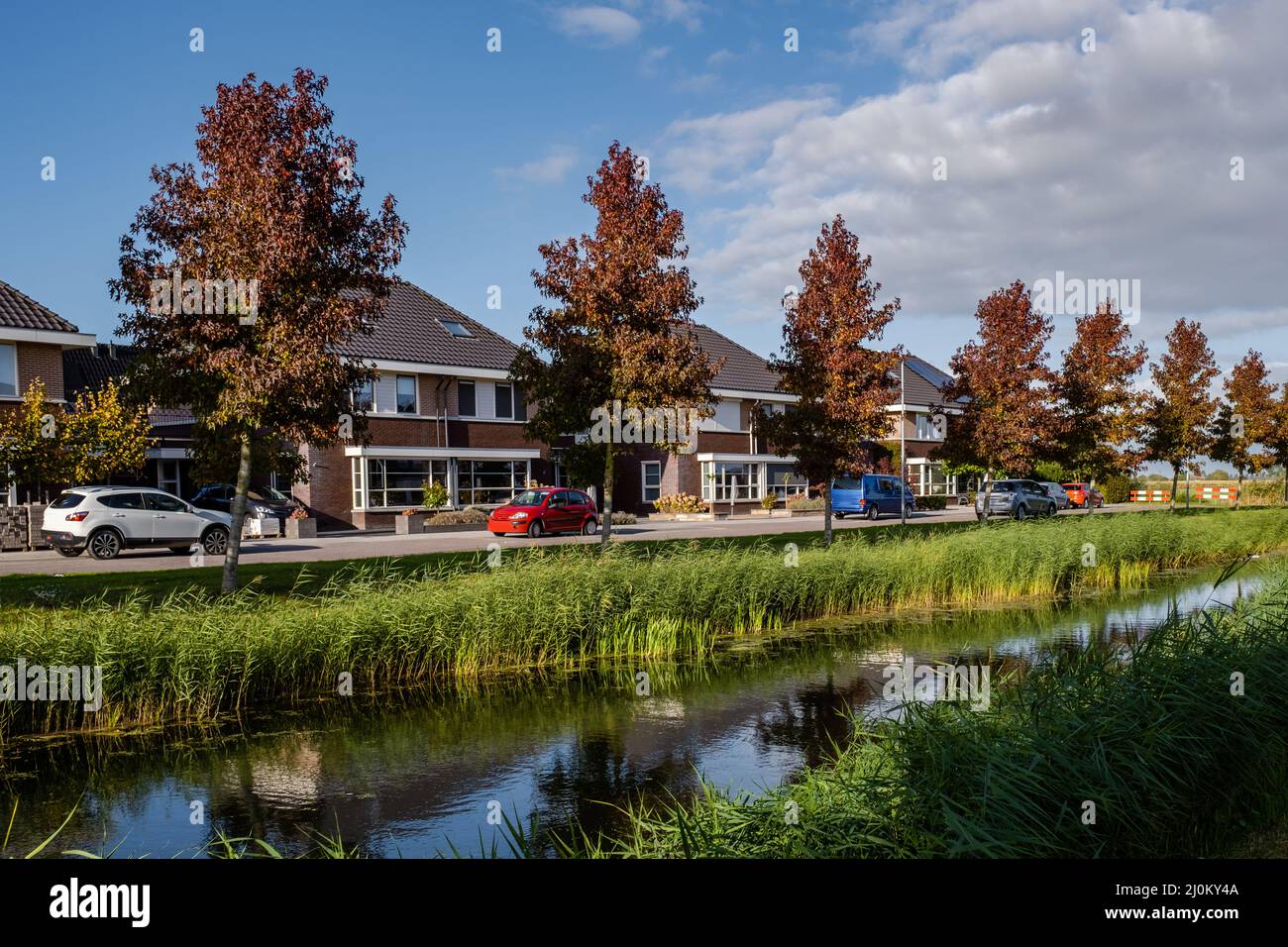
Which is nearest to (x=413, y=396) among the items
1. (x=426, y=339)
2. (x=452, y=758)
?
(x=426, y=339)

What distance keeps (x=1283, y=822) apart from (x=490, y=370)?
110 feet

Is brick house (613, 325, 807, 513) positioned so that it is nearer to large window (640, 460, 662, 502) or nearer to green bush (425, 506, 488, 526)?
large window (640, 460, 662, 502)

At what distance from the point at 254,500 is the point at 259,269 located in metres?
20.6

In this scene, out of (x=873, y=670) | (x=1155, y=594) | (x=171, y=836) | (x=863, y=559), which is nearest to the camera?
(x=171, y=836)

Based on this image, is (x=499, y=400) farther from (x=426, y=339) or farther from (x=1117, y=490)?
(x=1117, y=490)

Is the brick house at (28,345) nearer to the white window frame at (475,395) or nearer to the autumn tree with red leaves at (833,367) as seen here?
the white window frame at (475,395)

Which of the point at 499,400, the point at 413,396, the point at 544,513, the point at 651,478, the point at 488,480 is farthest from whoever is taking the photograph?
the point at 651,478

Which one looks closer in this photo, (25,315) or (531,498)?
(25,315)

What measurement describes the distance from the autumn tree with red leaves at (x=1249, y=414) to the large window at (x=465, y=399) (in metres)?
28.1

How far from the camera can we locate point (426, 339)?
37.3 meters

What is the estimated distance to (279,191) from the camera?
12.8 m
